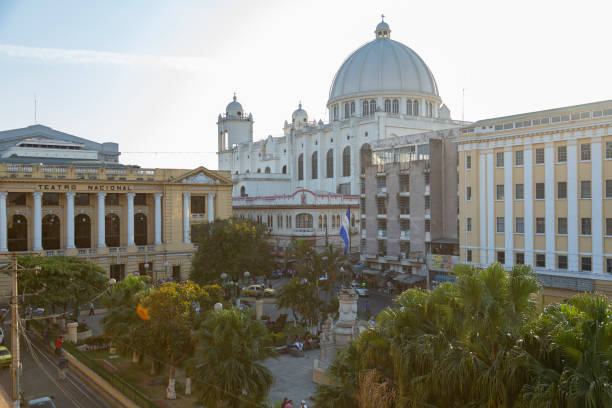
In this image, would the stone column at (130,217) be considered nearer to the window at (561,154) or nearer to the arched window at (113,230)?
the arched window at (113,230)

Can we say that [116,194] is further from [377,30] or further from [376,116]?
[377,30]

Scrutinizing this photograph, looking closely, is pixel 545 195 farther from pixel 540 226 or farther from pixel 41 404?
pixel 41 404

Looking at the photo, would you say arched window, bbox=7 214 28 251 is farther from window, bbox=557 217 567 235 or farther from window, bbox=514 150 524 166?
window, bbox=557 217 567 235

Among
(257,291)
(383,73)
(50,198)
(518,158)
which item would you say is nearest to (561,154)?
(518,158)

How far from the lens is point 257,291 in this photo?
162 feet

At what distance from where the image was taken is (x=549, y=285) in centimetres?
3884

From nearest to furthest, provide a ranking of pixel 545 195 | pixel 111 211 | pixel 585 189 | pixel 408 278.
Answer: pixel 585 189 < pixel 545 195 < pixel 408 278 < pixel 111 211

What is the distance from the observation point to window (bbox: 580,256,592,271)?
3741 cm

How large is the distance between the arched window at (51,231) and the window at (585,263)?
43.5 metres

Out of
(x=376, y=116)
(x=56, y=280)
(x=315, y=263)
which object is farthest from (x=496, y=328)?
(x=376, y=116)

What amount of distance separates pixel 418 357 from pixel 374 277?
40191 millimetres

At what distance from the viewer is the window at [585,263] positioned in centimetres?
3741

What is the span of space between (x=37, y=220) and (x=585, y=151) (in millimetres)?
43774

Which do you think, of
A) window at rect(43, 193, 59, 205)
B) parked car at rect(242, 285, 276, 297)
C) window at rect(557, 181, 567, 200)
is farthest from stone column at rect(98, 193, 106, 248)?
window at rect(557, 181, 567, 200)
